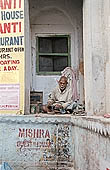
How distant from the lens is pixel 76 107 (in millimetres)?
7770

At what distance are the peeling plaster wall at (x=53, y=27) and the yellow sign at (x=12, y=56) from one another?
6.85 ft

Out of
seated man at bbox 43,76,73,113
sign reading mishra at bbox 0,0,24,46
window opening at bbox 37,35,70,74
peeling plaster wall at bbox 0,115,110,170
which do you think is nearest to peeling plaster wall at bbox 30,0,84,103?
window opening at bbox 37,35,70,74

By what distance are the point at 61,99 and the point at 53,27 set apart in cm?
229

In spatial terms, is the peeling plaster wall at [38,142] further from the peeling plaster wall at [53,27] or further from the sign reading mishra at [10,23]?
the peeling plaster wall at [53,27]

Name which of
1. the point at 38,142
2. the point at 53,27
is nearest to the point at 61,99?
the point at 38,142

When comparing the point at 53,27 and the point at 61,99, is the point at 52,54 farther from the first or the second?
the point at 61,99

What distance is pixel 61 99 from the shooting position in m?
8.23

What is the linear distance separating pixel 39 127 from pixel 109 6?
275cm

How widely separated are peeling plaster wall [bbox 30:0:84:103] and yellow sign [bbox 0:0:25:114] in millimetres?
2087

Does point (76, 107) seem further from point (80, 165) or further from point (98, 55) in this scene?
point (80, 165)

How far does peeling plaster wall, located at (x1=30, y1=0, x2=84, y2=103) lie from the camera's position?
9188 millimetres

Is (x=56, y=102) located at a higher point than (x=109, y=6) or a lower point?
lower

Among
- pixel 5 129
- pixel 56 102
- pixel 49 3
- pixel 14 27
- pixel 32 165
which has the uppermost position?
pixel 49 3

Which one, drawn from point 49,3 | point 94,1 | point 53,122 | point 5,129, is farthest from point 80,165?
point 49,3
